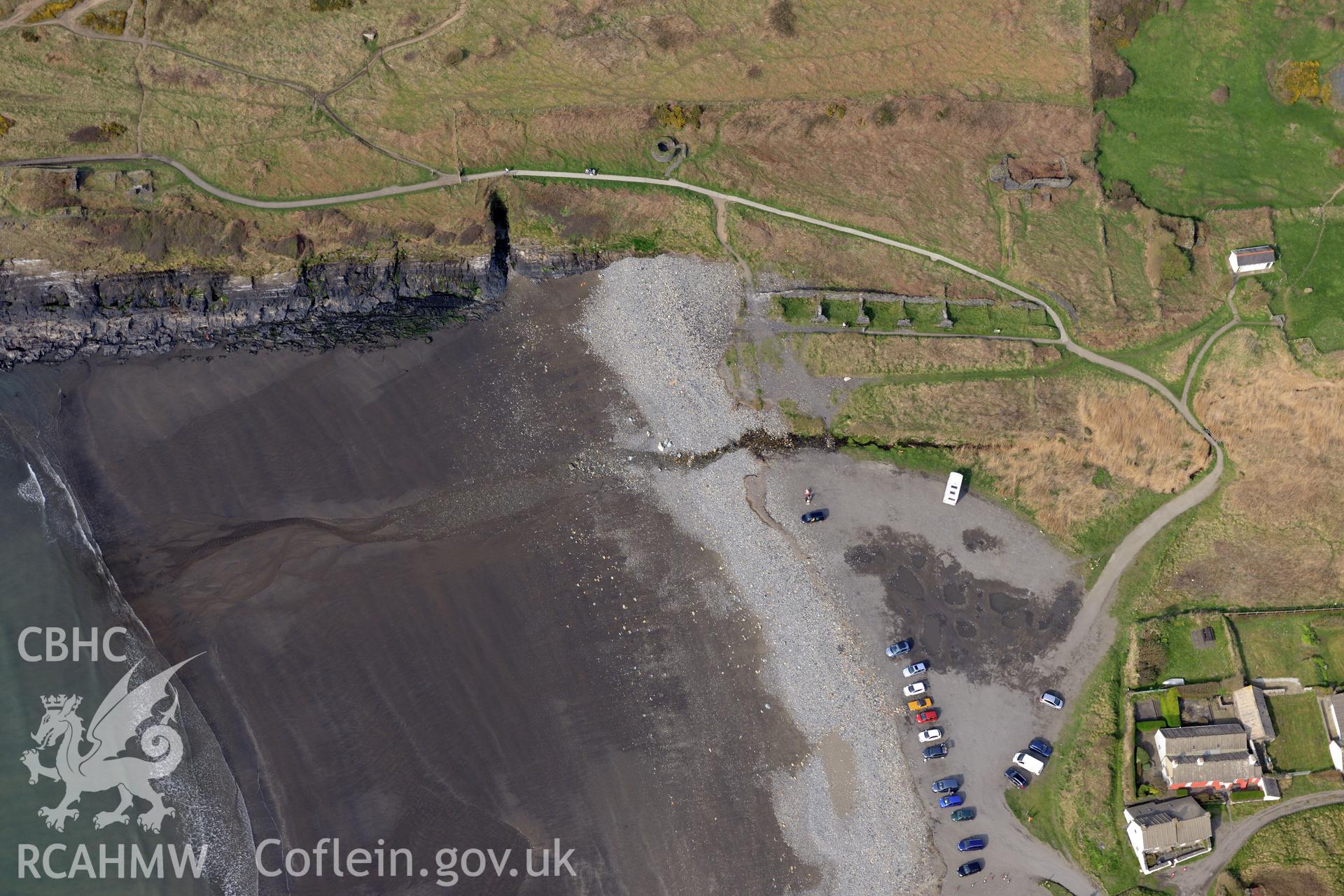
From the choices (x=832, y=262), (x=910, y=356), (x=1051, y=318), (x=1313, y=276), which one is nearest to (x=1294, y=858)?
(x=1051, y=318)

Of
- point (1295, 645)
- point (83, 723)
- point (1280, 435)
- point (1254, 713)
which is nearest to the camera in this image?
point (1254, 713)

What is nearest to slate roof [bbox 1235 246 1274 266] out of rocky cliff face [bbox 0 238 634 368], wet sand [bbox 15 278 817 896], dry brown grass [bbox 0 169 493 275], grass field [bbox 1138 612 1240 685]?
grass field [bbox 1138 612 1240 685]

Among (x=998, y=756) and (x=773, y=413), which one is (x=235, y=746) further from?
(x=998, y=756)

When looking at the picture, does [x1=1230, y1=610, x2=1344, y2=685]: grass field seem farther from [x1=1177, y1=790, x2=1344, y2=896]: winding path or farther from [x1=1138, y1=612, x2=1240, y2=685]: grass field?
[x1=1177, y1=790, x2=1344, y2=896]: winding path

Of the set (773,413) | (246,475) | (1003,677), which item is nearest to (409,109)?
(246,475)

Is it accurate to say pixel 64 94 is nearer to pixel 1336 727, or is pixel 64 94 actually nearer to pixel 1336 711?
pixel 1336 711

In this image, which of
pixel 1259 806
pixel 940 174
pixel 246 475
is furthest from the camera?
pixel 940 174
